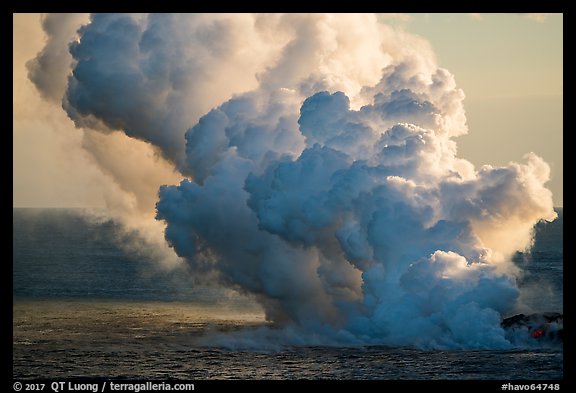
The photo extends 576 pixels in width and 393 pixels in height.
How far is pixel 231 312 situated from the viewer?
523 feet

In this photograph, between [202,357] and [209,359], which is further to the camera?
[202,357]

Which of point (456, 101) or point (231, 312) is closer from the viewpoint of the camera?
point (456, 101)

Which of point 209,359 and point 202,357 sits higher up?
point 202,357

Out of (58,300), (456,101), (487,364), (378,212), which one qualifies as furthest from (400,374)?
(58,300)

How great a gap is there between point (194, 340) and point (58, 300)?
54.2 m

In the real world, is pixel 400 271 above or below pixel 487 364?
above

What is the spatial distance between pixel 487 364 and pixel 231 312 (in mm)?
47496

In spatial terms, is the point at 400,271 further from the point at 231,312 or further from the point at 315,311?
the point at 231,312
